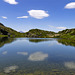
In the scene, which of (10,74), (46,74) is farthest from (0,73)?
(46,74)

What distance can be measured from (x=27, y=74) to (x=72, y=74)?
10.3 m

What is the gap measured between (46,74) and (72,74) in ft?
19.8

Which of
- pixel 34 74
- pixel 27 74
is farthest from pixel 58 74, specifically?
pixel 27 74

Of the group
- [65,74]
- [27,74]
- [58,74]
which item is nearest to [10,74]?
[27,74]

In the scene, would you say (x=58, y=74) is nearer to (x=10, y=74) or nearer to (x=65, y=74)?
(x=65, y=74)

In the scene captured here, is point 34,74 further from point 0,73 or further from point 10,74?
point 0,73

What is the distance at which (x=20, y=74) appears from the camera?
1967cm

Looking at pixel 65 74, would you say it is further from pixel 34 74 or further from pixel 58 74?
pixel 34 74

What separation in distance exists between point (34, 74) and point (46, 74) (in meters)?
2.72

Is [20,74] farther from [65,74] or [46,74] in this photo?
[65,74]

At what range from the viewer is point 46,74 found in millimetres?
19906

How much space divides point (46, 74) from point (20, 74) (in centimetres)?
586

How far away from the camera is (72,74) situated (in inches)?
797

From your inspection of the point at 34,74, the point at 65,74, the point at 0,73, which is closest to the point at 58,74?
the point at 65,74
